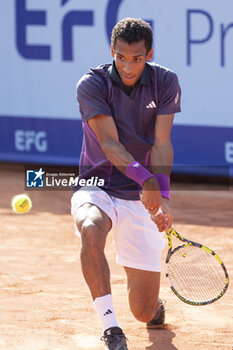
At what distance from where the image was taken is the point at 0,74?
33.5 feet

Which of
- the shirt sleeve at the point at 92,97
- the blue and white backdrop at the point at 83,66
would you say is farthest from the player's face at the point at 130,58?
the blue and white backdrop at the point at 83,66

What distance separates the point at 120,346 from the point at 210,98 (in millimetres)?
5655

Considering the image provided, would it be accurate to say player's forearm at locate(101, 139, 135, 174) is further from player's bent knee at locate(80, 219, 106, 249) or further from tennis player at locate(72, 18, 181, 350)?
player's bent knee at locate(80, 219, 106, 249)

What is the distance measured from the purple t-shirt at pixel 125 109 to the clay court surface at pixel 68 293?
0.82 m

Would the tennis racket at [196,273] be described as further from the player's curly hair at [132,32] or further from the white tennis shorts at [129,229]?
the player's curly hair at [132,32]

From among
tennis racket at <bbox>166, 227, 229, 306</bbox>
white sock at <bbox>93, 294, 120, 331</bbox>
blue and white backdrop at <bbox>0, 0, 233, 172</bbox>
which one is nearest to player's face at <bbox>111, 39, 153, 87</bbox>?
tennis racket at <bbox>166, 227, 229, 306</bbox>

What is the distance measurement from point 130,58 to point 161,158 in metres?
0.55

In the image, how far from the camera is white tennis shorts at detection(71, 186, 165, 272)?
163 inches

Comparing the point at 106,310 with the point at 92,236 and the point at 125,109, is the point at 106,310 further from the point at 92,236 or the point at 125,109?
the point at 125,109

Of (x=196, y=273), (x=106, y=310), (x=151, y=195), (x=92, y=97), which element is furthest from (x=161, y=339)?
(x=92, y=97)

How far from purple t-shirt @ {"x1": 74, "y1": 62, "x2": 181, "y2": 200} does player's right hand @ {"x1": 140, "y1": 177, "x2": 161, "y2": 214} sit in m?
0.36

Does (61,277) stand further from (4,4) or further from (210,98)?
(4,4)

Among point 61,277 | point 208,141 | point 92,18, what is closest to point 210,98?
point 208,141

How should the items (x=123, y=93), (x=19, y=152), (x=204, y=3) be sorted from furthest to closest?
(x=19, y=152) → (x=204, y=3) → (x=123, y=93)
